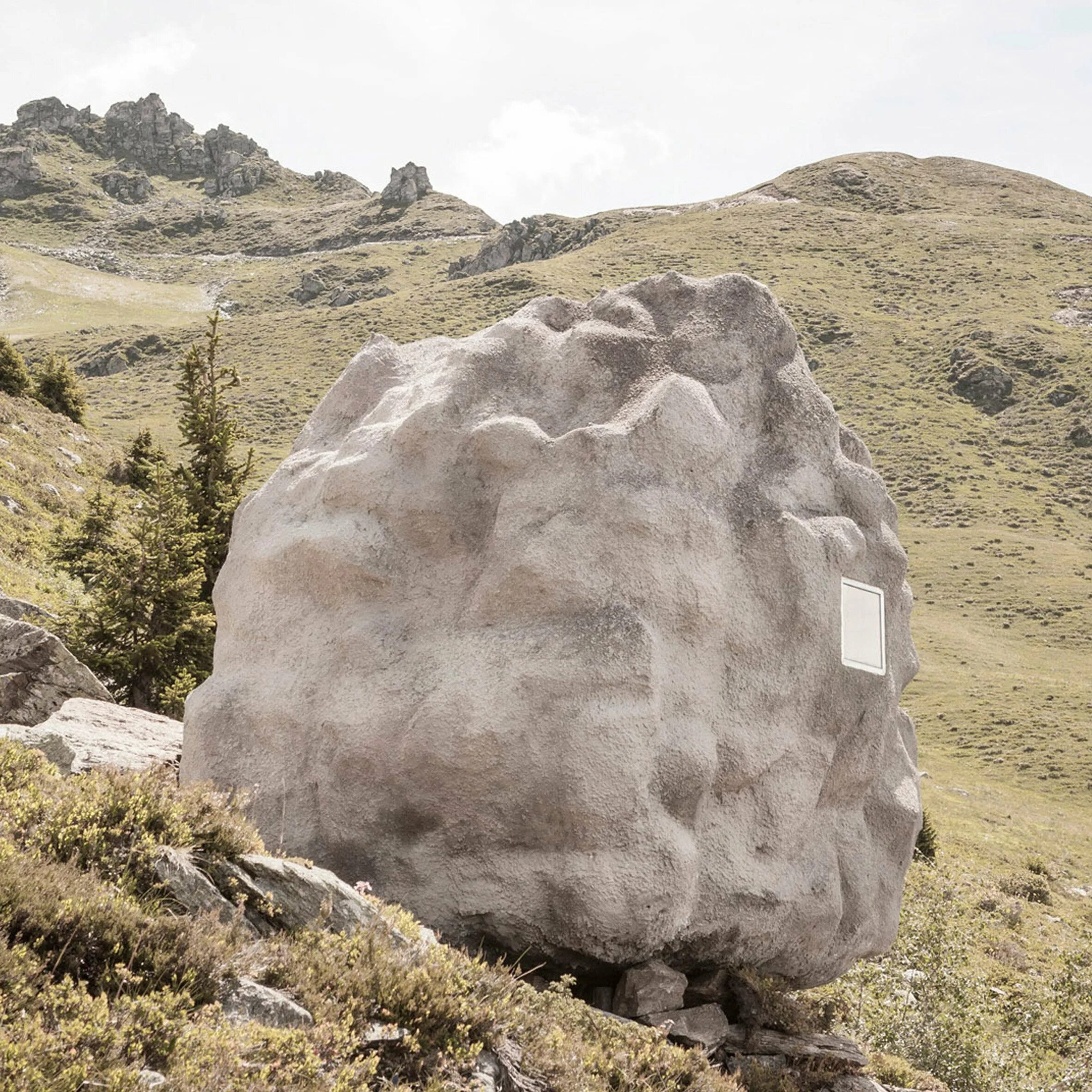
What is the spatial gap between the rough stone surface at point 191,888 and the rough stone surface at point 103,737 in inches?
110

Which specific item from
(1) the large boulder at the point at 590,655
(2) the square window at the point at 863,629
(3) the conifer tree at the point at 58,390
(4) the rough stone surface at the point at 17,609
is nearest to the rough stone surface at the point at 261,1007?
(1) the large boulder at the point at 590,655

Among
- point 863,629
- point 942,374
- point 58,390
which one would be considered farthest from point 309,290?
point 863,629

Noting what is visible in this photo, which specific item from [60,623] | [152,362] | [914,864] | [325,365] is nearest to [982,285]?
[325,365]

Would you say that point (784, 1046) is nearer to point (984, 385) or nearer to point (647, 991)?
point (647, 991)

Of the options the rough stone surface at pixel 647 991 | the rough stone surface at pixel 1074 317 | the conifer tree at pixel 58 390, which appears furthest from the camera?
the rough stone surface at pixel 1074 317

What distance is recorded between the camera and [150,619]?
16.4m

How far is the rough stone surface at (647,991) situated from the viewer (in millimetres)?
8258

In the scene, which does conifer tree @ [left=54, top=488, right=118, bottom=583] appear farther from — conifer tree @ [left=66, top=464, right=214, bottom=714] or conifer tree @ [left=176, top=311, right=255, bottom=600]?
conifer tree @ [left=66, top=464, right=214, bottom=714]

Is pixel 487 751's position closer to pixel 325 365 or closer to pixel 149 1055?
pixel 149 1055

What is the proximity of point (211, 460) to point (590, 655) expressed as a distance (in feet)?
49.1

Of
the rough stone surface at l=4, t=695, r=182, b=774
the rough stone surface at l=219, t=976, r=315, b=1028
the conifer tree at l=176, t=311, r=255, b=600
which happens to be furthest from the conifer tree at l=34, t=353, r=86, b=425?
the rough stone surface at l=219, t=976, r=315, b=1028

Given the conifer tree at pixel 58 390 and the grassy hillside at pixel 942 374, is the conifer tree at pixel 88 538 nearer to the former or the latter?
the grassy hillside at pixel 942 374

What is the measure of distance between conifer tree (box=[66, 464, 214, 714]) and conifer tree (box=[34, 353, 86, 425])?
83.3ft

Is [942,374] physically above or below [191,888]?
above
